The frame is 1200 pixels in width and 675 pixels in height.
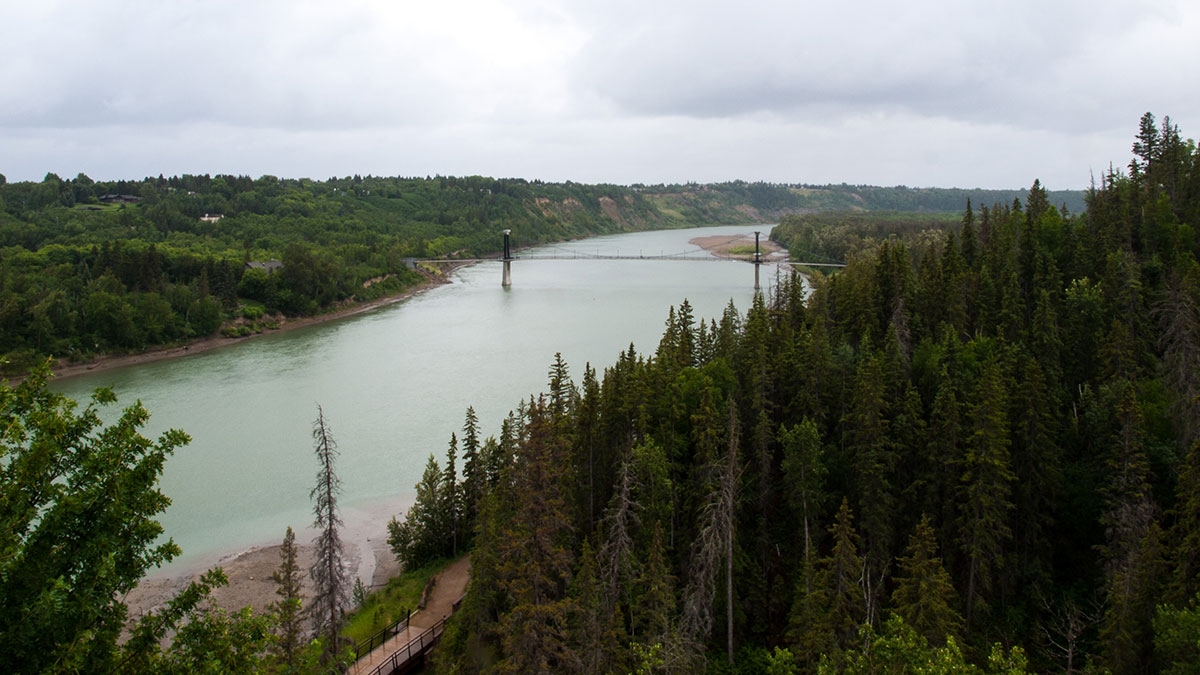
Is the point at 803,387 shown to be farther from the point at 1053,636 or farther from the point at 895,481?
the point at 1053,636

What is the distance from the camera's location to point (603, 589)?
48.5ft

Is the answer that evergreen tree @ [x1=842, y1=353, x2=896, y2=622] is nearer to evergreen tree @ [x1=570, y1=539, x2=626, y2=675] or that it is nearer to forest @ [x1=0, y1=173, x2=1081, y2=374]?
evergreen tree @ [x1=570, y1=539, x2=626, y2=675]

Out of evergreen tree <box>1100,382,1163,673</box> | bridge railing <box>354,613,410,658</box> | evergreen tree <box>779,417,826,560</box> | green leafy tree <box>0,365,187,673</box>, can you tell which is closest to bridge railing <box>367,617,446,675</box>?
bridge railing <box>354,613,410,658</box>

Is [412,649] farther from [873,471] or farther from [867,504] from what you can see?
[873,471]

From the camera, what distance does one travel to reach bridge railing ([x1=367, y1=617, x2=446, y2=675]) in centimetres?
1617

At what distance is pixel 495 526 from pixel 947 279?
21467 millimetres

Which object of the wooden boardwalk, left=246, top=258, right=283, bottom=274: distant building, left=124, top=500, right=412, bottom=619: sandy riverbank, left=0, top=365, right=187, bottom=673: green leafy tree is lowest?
left=124, top=500, right=412, bottom=619: sandy riverbank

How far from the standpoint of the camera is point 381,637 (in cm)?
1755

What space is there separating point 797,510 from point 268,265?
204 feet

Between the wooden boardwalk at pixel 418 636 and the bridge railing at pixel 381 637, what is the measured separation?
0.31 feet

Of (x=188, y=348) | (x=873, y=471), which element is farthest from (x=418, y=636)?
(x=188, y=348)

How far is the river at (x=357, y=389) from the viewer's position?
88.4 feet

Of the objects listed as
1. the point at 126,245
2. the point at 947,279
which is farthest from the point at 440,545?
the point at 126,245

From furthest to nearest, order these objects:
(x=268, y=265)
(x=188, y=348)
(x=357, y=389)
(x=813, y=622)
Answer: (x=268, y=265), (x=188, y=348), (x=357, y=389), (x=813, y=622)
